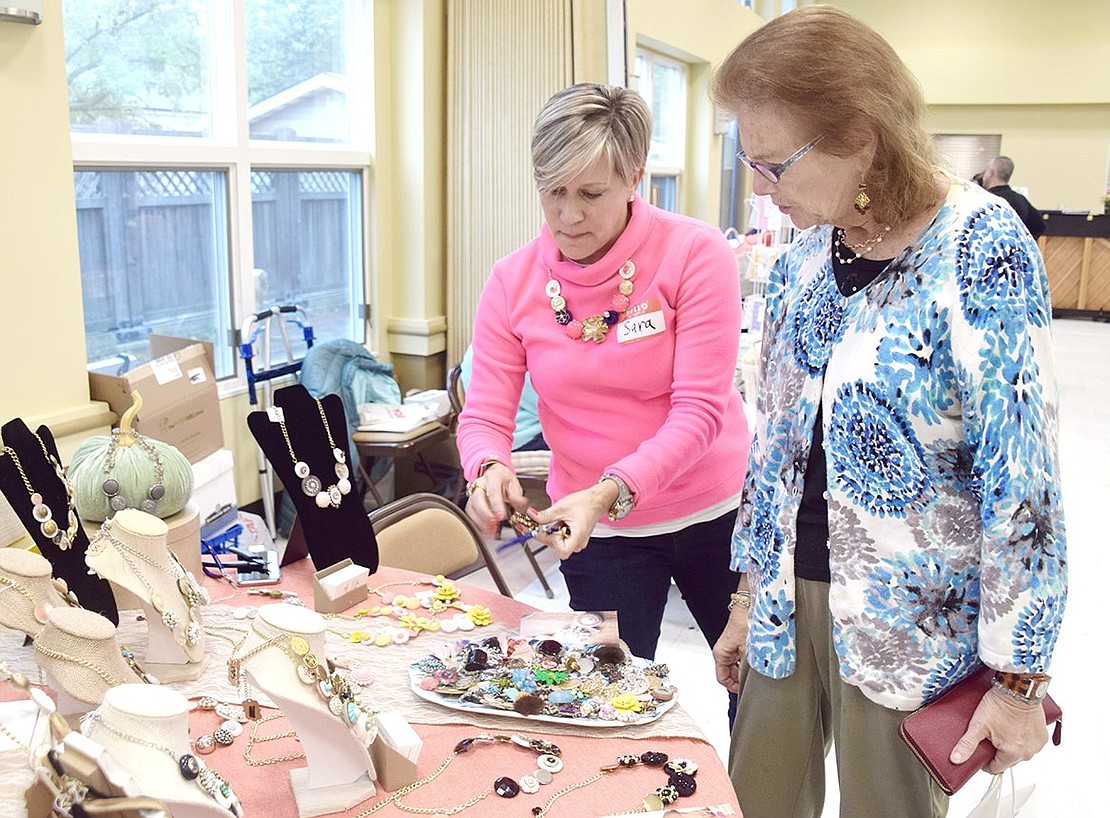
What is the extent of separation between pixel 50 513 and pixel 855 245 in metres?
1.28

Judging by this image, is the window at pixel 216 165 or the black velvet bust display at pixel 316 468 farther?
the window at pixel 216 165

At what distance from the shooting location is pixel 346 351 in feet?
14.0

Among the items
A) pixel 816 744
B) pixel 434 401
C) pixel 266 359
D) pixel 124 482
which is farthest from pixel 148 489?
pixel 434 401

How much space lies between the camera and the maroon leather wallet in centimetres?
122

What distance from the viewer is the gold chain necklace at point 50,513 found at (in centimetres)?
161

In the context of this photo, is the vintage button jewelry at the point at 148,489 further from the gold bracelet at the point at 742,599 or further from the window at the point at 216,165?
the window at the point at 216,165

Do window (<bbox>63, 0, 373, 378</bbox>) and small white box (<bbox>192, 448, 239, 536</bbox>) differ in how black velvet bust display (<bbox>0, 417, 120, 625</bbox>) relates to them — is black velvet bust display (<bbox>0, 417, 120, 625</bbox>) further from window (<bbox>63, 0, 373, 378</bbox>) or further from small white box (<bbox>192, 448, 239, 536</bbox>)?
window (<bbox>63, 0, 373, 378</bbox>)

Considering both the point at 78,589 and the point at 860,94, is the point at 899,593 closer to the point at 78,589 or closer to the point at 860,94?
the point at 860,94

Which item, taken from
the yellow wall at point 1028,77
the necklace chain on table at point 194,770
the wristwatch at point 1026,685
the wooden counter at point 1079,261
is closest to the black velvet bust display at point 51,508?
the necklace chain on table at point 194,770

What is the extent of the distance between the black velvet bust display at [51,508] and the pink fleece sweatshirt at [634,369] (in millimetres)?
631

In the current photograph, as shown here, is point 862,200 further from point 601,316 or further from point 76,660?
point 76,660

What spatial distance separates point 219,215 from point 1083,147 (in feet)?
43.5

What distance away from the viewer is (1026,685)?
1220mm

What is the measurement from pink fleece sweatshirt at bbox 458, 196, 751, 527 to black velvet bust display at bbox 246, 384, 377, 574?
231mm
